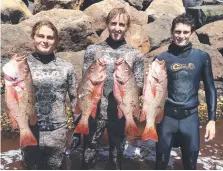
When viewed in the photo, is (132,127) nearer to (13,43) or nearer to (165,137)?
(165,137)

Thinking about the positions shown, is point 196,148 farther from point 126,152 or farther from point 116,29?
point 126,152

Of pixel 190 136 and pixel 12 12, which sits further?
pixel 12 12

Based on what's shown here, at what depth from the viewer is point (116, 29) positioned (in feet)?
15.3

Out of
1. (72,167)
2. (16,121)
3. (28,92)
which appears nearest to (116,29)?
(28,92)

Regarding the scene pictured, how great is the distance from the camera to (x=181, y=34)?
4.51 m

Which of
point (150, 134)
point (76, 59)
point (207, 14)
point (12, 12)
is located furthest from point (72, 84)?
point (207, 14)

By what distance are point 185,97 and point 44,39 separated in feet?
6.61

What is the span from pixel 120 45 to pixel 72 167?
2939 mm

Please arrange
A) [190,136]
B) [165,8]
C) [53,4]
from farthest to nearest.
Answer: [165,8]
[53,4]
[190,136]

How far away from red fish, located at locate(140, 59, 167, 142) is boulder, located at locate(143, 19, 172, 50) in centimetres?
893

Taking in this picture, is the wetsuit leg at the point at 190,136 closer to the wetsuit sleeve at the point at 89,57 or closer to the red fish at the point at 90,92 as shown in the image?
the red fish at the point at 90,92

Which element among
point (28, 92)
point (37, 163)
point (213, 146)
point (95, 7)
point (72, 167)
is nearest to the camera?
point (28, 92)

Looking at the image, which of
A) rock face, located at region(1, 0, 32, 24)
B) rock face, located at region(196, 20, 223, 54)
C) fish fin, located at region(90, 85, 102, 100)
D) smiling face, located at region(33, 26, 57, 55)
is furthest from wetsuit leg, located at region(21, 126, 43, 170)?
rock face, located at region(1, 0, 32, 24)

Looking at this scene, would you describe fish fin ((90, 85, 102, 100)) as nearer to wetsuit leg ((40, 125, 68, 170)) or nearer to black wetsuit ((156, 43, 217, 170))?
wetsuit leg ((40, 125, 68, 170))
